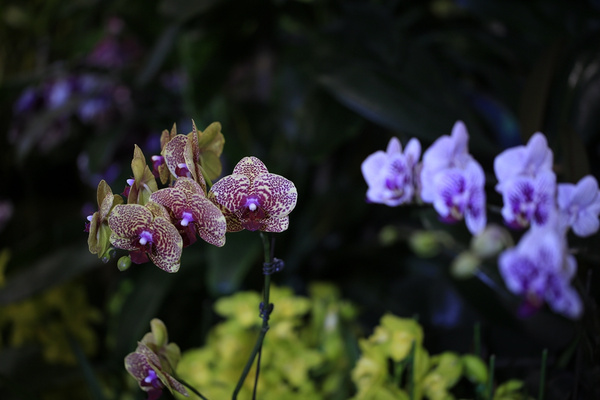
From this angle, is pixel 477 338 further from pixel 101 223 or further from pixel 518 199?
pixel 101 223

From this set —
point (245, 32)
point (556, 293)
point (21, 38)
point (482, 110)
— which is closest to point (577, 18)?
point (482, 110)

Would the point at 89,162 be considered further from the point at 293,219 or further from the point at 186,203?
the point at 186,203

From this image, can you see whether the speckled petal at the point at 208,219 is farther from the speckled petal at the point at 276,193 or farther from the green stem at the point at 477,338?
the green stem at the point at 477,338

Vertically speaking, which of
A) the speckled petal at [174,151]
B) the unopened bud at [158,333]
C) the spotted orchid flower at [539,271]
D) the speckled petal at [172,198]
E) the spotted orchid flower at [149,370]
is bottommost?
the spotted orchid flower at [149,370]

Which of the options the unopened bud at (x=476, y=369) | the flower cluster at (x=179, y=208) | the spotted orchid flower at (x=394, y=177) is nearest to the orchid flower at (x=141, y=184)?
the flower cluster at (x=179, y=208)

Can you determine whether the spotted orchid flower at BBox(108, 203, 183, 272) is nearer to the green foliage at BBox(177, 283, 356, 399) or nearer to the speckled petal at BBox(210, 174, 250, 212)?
the speckled petal at BBox(210, 174, 250, 212)

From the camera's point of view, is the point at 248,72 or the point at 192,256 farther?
the point at 248,72

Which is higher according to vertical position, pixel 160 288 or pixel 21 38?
pixel 21 38
